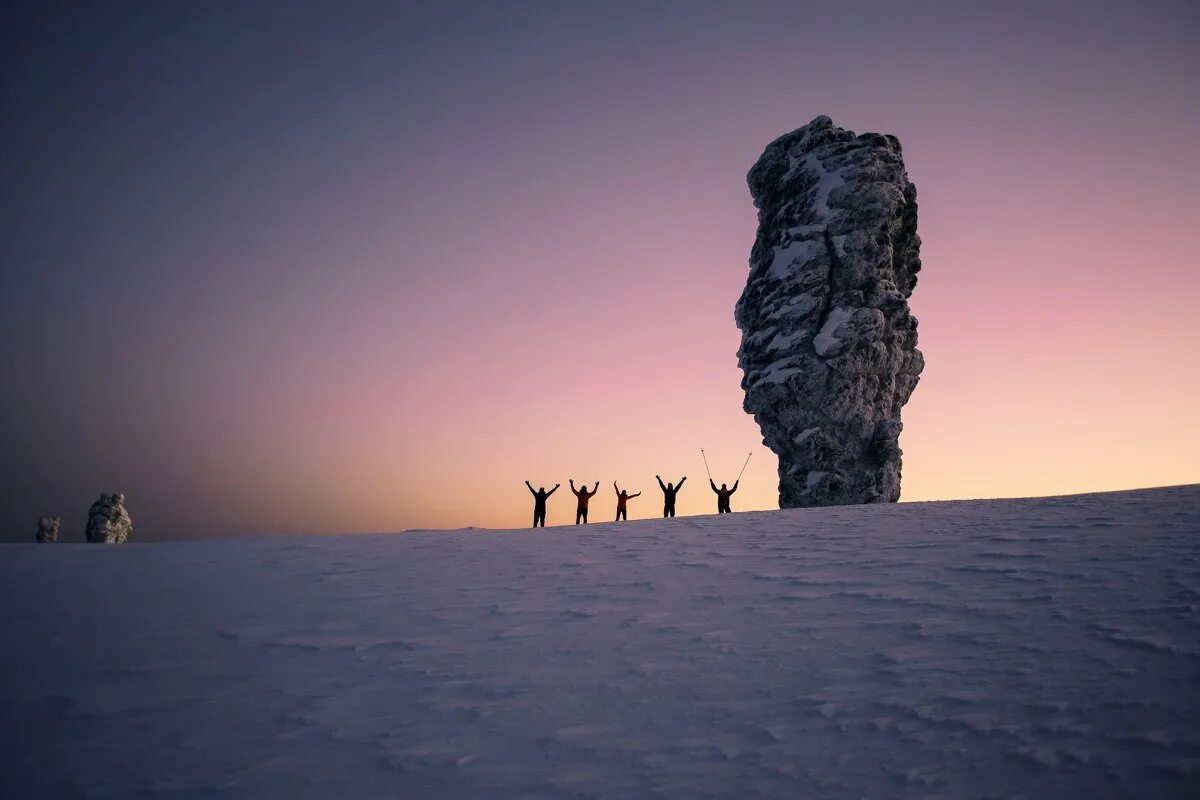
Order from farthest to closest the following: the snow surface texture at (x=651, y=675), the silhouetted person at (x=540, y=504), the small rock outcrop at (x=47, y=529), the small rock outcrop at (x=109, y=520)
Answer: the small rock outcrop at (x=47, y=529)
the small rock outcrop at (x=109, y=520)
the silhouetted person at (x=540, y=504)
the snow surface texture at (x=651, y=675)

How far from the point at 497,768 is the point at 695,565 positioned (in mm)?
4403

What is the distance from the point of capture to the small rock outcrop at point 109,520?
A: 3950 cm

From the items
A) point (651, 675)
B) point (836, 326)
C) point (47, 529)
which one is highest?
point (836, 326)

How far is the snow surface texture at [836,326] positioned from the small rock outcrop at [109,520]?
40.1 metres

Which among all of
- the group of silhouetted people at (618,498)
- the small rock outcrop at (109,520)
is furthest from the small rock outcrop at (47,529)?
the group of silhouetted people at (618,498)

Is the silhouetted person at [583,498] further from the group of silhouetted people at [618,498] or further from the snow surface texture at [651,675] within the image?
the snow surface texture at [651,675]

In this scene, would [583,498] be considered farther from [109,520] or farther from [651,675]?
[109,520]

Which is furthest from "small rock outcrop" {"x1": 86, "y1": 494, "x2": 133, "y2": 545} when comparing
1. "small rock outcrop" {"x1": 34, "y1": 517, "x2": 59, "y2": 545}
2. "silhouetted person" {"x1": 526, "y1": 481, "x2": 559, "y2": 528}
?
"silhouetted person" {"x1": 526, "y1": 481, "x2": 559, "y2": 528}

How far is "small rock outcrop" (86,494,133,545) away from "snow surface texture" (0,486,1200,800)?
39.5 meters

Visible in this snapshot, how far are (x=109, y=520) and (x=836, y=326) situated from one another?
44331 millimetres

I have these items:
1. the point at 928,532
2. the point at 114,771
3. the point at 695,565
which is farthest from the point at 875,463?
the point at 114,771

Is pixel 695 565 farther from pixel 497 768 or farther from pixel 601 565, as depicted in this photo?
pixel 497 768

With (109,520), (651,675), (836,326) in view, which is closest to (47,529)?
(109,520)

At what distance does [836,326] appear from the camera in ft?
79.5
